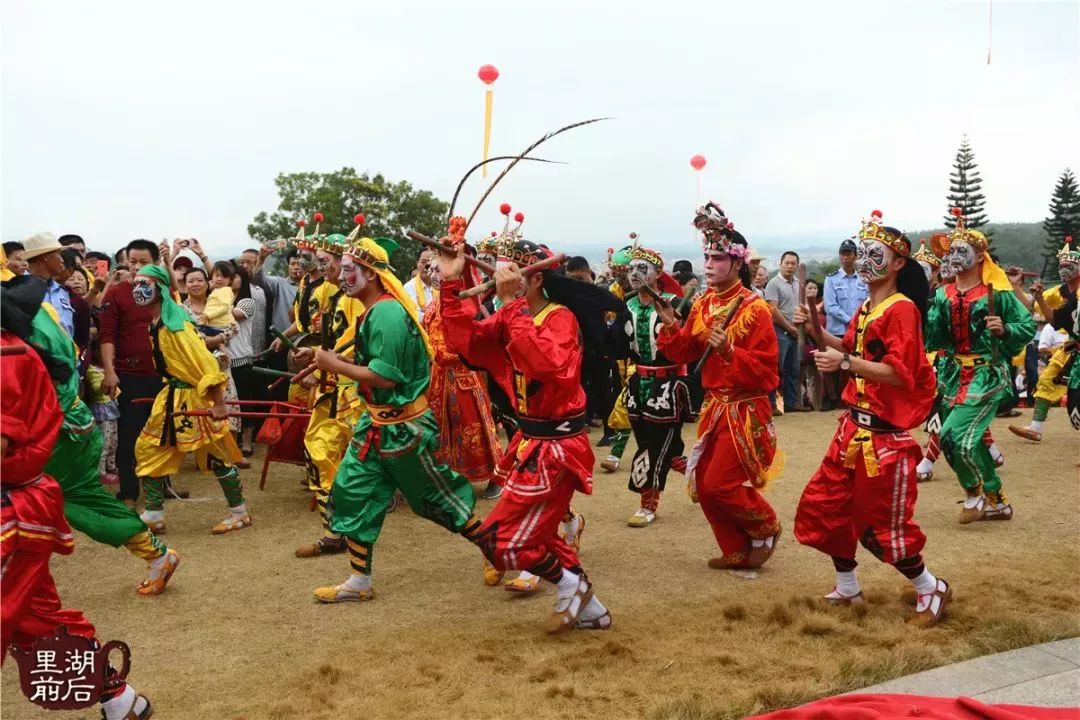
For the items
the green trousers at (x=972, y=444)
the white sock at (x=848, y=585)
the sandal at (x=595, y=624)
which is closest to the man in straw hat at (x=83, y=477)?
the sandal at (x=595, y=624)

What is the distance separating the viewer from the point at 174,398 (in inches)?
259

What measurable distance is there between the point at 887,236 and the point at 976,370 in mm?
2323

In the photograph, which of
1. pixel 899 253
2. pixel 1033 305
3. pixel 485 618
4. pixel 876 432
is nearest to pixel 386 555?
pixel 485 618

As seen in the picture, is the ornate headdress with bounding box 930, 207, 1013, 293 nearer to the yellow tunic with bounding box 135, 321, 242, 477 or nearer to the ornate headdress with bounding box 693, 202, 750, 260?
the ornate headdress with bounding box 693, 202, 750, 260

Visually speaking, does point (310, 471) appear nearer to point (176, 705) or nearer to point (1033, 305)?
point (176, 705)

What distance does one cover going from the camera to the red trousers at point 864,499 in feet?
15.5

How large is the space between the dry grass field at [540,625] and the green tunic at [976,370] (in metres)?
0.46

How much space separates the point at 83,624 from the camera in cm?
371

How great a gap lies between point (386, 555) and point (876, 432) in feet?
10.7

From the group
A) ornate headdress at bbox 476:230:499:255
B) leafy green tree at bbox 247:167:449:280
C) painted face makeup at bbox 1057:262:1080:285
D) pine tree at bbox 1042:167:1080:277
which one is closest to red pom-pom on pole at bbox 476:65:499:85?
ornate headdress at bbox 476:230:499:255

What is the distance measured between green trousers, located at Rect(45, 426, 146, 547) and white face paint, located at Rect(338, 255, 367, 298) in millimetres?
1533

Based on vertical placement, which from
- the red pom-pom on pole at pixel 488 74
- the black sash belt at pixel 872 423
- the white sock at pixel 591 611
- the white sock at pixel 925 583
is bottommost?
the white sock at pixel 591 611

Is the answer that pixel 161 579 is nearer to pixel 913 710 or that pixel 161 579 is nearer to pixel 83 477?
pixel 83 477

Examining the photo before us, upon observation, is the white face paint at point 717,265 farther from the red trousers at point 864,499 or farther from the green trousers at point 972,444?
the green trousers at point 972,444
